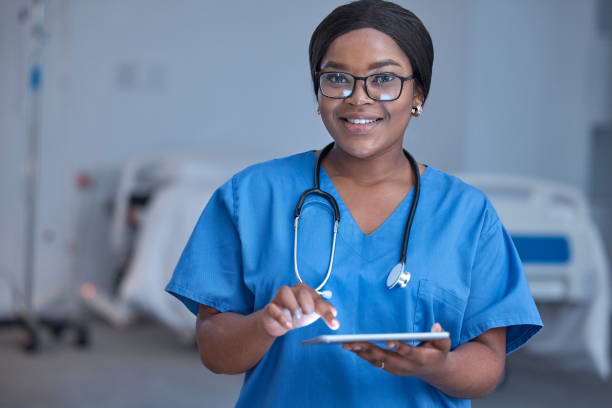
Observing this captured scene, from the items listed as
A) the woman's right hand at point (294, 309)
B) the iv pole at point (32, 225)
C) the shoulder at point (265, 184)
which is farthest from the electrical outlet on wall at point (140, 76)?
the woman's right hand at point (294, 309)

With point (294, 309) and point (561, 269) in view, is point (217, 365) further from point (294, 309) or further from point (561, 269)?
point (561, 269)

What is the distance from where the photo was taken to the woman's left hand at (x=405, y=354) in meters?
0.69

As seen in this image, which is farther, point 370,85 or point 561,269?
point 561,269

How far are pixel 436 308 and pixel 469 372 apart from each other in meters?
0.08

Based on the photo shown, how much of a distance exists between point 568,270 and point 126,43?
2452 mm

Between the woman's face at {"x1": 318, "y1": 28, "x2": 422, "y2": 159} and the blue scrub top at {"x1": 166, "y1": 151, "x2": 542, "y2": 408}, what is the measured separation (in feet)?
0.27

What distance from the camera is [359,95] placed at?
830mm

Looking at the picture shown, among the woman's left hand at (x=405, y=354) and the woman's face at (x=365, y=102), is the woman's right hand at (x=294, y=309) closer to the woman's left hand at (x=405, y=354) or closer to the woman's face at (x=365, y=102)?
the woman's left hand at (x=405, y=354)

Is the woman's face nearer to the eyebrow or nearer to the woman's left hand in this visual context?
the eyebrow

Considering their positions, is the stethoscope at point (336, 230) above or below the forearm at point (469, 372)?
above

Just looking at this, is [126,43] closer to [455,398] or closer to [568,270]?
[568,270]

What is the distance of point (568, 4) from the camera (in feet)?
13.2

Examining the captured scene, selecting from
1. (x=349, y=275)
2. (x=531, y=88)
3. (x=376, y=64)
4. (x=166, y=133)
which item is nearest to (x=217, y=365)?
(x=349, y=275)

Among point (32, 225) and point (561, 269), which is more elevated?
point (561, 269)
